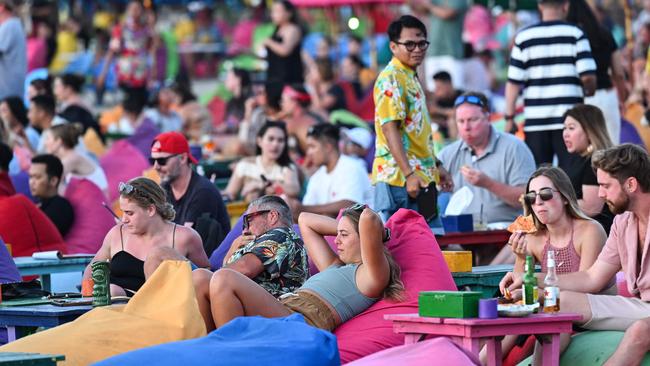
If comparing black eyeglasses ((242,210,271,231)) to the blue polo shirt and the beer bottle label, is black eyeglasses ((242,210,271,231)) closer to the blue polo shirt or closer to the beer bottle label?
the beer bottle label

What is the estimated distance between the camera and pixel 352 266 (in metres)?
8.12

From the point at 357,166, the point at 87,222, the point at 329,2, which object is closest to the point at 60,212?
the point at 87,222

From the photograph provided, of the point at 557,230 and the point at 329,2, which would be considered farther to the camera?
the point at 329,2

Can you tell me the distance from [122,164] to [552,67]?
4.46 m

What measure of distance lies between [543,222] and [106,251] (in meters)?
2.70

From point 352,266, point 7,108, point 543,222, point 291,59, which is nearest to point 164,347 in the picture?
point 352,266

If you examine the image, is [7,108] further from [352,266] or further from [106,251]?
[352,266]

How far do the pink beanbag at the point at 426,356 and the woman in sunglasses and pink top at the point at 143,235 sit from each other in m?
2.26

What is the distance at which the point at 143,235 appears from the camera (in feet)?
29.6

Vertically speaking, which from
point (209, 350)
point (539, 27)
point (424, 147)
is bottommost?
point (209, 350)

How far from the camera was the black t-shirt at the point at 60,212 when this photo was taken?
38.1 ft

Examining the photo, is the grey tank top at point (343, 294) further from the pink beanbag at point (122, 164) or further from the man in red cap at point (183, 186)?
the pink beanbag at point (122, 164)

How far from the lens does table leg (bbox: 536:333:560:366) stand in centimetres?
704

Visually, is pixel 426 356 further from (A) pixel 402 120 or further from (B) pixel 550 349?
(A) pixel 402 120
